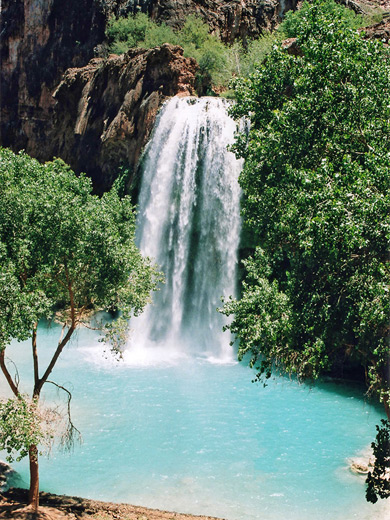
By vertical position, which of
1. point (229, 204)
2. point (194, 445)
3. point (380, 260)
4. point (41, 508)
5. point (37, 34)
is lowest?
point (41, 508)

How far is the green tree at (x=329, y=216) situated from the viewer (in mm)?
9125

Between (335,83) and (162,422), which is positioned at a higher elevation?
(335,83)

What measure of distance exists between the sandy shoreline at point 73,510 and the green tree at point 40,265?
422 mm

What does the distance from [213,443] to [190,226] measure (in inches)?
543

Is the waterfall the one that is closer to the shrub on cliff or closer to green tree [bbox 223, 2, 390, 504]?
the shrub on cliff

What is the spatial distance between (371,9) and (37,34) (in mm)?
25354

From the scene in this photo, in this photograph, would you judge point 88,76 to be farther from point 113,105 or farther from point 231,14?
point 231,14

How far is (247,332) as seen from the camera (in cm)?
1053

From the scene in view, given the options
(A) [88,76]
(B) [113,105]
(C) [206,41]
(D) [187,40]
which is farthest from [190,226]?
(D) [187,40]

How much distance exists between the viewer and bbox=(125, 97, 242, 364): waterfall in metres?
26.6

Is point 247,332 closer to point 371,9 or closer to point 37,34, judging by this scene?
point 371,9

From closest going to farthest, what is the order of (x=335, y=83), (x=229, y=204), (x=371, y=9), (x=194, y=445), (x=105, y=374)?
(x=335, y=83)
(x=194, y=445)
(x=105, y=374)
(x=229, y=204)
(x=371, y=9)

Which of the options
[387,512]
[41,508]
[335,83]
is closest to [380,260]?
[335,83]

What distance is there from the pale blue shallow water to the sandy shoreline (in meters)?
0.87
